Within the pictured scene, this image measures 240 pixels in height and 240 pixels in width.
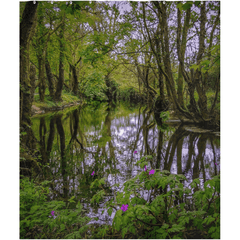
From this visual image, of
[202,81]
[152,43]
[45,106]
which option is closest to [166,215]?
[202,81]

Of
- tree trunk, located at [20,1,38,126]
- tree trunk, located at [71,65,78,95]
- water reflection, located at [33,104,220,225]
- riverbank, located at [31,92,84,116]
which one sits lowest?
water reflection, located at [33,104,220,225]

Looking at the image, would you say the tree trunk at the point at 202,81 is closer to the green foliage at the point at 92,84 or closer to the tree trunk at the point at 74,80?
the tree trunk at the point at 74,80

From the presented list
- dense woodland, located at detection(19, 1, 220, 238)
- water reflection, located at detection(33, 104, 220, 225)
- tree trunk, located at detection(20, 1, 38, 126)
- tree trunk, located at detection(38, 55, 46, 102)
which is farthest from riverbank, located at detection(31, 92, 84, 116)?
tree trunk, located at detection(20, 1, 38, 126)

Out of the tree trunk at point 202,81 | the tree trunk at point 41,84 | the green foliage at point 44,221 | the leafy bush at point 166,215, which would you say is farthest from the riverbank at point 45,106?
the leafy bush at point 166,215

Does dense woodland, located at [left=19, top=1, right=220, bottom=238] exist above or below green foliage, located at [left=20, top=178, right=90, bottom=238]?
above

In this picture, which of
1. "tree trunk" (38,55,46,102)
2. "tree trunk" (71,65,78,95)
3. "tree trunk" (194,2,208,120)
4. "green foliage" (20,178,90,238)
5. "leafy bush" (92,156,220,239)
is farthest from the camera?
"tree trunk" (71,65,78,95)

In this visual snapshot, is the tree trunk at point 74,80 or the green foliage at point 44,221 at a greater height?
the tree trunk at point 74,80

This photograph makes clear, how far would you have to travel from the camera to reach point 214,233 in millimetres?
1445

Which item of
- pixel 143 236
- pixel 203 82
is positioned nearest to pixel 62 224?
pixel 143 236

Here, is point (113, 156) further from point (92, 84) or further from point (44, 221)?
point (92, 84)

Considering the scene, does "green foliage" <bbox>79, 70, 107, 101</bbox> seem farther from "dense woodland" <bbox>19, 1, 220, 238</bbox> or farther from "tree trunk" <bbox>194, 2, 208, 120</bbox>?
"tree trunk" <bbox>194, 2, 208, 120</bbox>

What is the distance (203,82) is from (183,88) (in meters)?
1.95

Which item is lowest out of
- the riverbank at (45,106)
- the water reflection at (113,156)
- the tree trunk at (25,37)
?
the water reflection at (113,156)

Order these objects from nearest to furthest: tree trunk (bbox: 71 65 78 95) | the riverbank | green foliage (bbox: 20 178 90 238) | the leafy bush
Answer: the leafy bush < green foliage (bbox: 20 178 90 238) < the riverbank < tree trunk (bbox: 71 65 78 95)
